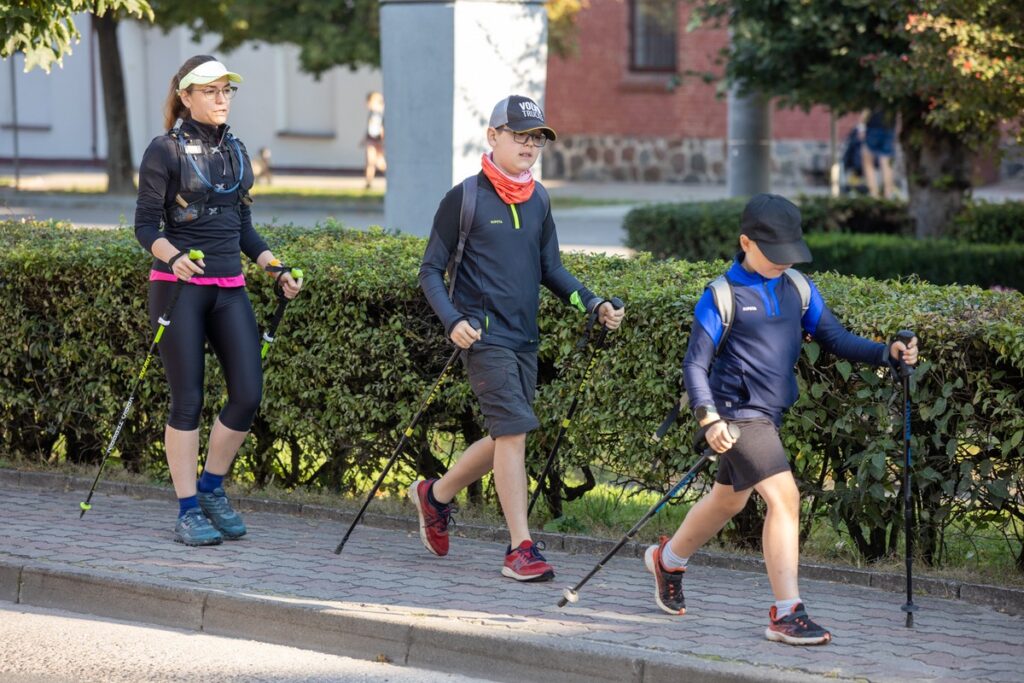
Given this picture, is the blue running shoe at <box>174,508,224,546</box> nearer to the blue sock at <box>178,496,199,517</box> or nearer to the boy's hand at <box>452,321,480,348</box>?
the blue sock at <box>178,496,199,517</box>

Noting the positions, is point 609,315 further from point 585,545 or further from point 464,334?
point 585,545

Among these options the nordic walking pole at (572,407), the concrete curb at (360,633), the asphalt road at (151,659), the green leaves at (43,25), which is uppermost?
the green leaves at (43,25)

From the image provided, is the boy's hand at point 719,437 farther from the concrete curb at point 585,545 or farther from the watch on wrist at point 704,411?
the concrete curb at point 585,545

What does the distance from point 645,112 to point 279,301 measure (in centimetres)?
2552

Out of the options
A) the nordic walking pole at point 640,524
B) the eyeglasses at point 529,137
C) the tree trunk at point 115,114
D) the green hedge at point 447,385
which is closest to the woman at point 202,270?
the green hedge at point 447,385

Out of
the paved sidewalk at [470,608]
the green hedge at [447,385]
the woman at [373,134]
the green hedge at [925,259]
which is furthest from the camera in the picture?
the woman at [373,134]

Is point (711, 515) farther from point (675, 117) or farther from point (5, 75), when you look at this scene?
point (5, 75)

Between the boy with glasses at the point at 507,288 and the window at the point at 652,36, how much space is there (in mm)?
26280

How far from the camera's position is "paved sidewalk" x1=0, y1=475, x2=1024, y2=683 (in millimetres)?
5340

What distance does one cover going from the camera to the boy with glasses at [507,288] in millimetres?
6121

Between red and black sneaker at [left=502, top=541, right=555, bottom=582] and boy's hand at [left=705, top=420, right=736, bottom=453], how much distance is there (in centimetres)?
125

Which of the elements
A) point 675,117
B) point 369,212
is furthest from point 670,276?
point 675,117

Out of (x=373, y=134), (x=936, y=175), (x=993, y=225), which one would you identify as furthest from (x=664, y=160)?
(x=993, y=225)

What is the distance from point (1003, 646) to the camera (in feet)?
18.2
